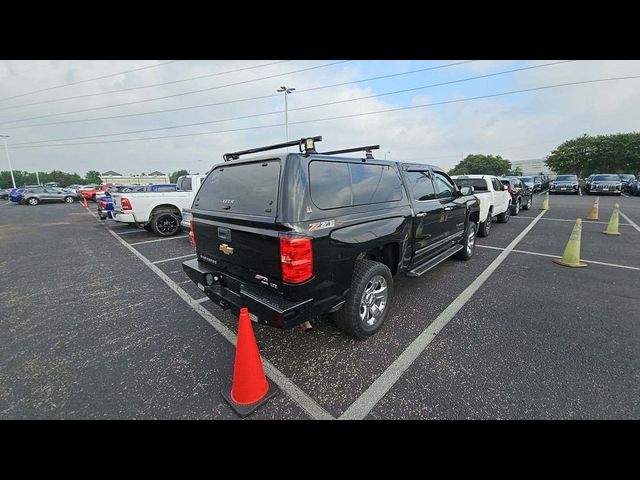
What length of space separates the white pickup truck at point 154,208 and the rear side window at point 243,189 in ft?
17.7

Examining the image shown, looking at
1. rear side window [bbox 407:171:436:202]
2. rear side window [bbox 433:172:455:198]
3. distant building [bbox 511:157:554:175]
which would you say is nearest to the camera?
rear side window [bbox 407:171:436:202]

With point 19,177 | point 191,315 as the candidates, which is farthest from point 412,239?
point 19,177

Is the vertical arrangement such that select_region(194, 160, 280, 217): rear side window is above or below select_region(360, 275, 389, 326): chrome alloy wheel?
above

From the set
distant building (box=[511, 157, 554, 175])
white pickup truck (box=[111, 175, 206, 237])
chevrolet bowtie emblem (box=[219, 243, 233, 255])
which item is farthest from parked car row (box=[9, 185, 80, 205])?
distant building (box=[511, 157, 554, 175])

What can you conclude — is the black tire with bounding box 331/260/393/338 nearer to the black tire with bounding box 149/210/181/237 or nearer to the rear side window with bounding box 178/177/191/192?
the black tire with bounding box 149/210/181/237

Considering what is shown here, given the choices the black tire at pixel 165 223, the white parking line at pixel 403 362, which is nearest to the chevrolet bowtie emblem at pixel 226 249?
the white parking line at pixel 403 362

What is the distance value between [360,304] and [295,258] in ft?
3.38

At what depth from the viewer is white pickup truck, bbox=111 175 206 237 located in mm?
8203

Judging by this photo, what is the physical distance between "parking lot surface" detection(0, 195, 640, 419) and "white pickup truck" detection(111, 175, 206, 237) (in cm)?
329

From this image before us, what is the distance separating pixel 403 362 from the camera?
2.70m

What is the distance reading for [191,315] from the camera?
12.2 feet

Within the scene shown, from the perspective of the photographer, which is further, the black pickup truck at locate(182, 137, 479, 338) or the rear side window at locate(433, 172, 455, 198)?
the rear side window at locate(433, 172, 455, 198)
